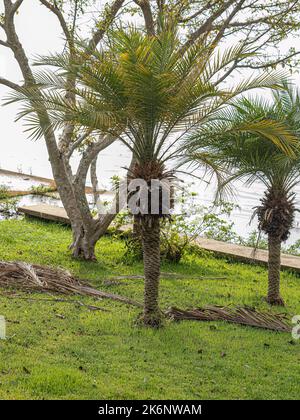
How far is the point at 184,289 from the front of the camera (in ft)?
28.8

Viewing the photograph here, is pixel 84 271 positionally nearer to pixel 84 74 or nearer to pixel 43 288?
pixel 43 288

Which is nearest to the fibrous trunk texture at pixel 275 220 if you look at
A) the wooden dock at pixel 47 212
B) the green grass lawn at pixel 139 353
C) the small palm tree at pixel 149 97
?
the green grass lawn at pixel 139 353

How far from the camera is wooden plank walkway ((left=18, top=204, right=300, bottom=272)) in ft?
35.7

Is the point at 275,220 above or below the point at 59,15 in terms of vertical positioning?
below

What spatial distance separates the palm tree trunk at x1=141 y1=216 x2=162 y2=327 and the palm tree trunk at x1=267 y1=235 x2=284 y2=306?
2082 millimetres

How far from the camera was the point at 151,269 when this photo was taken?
23.3 feet

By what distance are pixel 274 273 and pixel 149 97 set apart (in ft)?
11.0

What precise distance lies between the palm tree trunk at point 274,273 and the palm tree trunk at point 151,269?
2.08 metres

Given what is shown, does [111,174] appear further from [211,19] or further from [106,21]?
[106,21]

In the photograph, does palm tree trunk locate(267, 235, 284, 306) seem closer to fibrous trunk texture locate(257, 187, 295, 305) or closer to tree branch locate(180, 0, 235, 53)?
fibrous trunk texture locate(257, 187, 295, 305)

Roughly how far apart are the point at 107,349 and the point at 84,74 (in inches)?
110

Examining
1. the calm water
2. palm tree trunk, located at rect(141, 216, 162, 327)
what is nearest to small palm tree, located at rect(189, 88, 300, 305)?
palm tree trunk, located at rect(141, 216, 162, 327)

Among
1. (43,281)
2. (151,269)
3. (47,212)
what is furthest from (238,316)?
(47,212)

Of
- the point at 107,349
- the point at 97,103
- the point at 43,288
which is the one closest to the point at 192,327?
the point at 107,349
